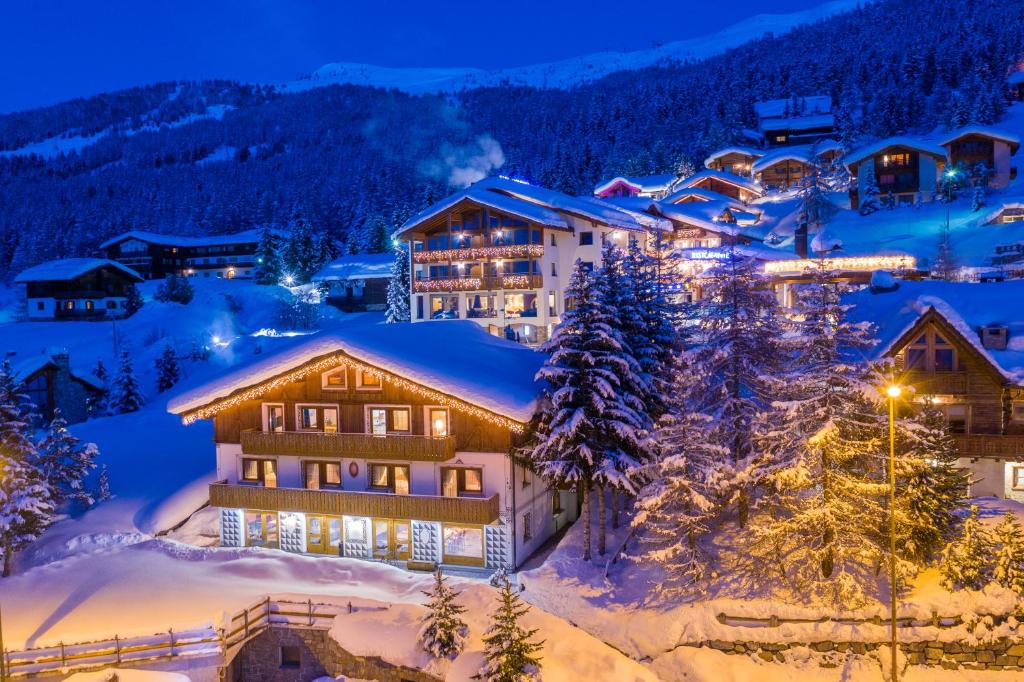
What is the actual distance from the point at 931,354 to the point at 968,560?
1134cm

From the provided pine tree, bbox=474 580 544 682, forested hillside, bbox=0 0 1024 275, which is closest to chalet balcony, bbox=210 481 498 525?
pine tree, bbox=474 580 544 682

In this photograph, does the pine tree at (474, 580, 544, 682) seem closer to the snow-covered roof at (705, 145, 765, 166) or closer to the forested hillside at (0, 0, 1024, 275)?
the forested hillside at (0, 0, 1024, 275)

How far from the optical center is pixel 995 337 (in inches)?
1291

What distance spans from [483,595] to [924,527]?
14607 mm

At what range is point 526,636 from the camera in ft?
66.9

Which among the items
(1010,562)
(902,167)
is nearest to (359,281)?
(902,167)

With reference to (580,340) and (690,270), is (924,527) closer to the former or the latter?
(580,340)

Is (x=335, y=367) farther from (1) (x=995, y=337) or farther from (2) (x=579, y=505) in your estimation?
(1) (x=995, y=337)

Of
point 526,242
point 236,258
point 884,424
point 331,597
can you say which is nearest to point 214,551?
point 331,597

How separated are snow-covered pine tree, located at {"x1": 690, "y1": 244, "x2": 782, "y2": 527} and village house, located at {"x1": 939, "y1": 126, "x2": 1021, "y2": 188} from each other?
67.4m

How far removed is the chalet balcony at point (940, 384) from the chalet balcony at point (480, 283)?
27.3 m

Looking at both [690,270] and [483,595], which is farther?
Answer: [690,270]

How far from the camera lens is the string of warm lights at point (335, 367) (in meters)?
27.4

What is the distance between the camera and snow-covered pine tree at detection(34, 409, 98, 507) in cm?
3488
